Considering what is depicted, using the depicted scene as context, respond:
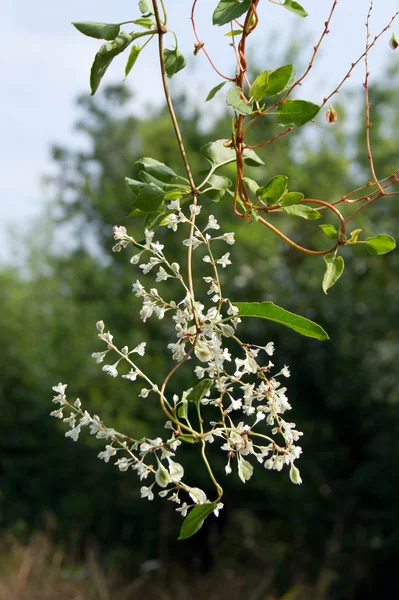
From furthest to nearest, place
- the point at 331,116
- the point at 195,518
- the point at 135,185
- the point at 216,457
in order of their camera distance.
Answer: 1. the point at 216,457
2. the point at 331,116
3. the point at 135,185
4. the point at 195,518

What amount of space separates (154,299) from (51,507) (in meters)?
7.40

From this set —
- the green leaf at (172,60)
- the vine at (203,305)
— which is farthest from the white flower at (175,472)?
the green leaf at (172,60)

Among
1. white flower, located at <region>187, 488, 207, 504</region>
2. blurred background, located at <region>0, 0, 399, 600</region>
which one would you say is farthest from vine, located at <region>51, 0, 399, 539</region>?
blurred background, located at <region>0, 0, 399, 600</region>

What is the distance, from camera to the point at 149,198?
65cm

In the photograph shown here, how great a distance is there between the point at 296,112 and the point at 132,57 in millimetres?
161

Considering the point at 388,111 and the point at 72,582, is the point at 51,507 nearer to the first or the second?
the point at 72,582

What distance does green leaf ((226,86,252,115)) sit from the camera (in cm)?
63

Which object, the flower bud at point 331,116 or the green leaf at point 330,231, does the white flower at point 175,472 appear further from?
the flower bud at point 331,116

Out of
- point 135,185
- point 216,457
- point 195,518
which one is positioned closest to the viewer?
point 195,518

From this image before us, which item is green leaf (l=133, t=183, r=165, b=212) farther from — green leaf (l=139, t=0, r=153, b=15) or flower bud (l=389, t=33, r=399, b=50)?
flower bud (l=389, t=33, r=399, b=50)

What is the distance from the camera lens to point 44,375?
8.16 meters

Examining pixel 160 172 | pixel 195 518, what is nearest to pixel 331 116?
pixel 160 172

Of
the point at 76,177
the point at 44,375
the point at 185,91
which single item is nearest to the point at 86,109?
the point at 76,177

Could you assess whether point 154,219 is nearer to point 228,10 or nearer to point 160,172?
point 160,172
